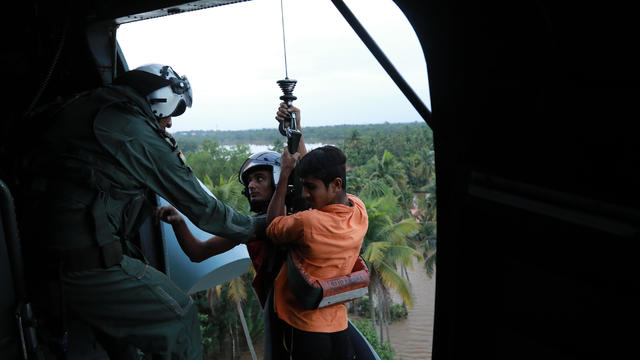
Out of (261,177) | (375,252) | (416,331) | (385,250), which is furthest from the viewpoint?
(416,331)

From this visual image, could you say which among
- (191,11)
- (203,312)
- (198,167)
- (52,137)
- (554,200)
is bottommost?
(203,312)

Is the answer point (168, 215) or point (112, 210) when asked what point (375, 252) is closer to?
point (168, 215)

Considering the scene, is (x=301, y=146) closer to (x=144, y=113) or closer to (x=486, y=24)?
(x=144, y=113)

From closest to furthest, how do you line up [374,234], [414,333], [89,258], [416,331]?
[89,258] < [374,234] < [414,333] < [416,331]

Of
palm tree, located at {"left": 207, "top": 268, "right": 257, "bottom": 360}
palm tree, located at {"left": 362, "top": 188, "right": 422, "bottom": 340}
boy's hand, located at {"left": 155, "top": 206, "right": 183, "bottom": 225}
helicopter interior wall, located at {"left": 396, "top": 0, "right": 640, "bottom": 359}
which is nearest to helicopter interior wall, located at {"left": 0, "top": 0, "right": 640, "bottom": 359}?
helicopter interior wall, located at {"left": 396, "top": 0, "right": 640, "bottom": 359}

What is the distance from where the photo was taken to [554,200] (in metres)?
1.17

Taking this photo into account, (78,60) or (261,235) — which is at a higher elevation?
(78,60)

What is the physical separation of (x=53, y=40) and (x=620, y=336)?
3243 millimetres

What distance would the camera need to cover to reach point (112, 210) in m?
2.24

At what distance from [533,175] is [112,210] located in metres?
1.85

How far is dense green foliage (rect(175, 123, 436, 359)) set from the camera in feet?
78.6

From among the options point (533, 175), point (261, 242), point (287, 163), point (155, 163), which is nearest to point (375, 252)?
point (261, 242)

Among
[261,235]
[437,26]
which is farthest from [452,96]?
[261,235]

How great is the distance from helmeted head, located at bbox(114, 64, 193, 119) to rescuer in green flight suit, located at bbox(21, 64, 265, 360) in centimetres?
8
